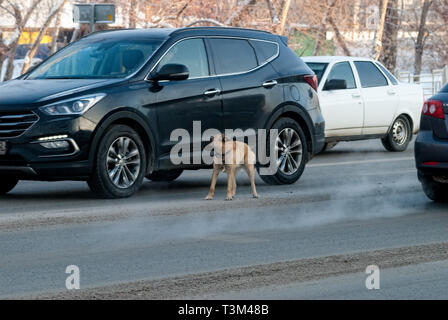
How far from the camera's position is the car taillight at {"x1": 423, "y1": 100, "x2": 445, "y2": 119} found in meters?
10.7

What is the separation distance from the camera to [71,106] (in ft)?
35.0

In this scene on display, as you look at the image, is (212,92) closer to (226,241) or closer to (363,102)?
(226,241)

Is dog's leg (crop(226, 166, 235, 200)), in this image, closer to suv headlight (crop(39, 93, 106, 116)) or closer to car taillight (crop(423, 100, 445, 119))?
suv headlight (crop(39, 93, 106, 116))

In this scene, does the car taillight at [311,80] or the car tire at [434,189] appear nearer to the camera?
the car tire at [434,189]

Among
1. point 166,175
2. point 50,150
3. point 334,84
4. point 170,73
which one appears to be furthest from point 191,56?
point 334,84

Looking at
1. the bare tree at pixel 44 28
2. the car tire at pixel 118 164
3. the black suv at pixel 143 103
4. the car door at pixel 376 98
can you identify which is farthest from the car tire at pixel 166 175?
the bare tree at pixel 44 28

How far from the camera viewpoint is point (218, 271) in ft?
23.4

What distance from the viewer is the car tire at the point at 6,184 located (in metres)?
11.7

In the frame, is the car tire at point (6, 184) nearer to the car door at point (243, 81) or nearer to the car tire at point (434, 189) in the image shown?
the car door at point (243, 81)

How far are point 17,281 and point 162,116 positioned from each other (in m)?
4.84

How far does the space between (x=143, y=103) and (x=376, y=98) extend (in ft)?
25.9

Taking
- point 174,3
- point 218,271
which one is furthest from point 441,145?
point 174,3

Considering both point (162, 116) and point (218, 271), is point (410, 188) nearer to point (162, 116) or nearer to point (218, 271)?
point (162, 116)

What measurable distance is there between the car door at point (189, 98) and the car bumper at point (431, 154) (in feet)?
7.86
